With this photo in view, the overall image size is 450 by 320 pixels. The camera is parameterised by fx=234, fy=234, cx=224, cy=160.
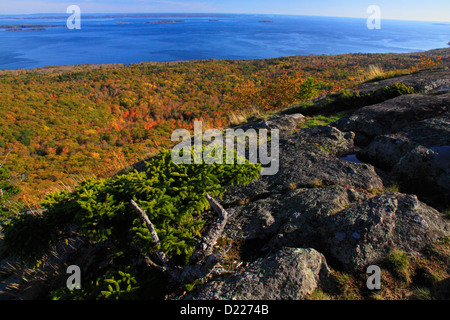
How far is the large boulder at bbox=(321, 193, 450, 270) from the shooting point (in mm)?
2809

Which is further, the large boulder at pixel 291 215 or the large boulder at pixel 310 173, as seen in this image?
the large boulder at pixel 310 173

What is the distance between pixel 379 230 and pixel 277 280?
1.48 meters

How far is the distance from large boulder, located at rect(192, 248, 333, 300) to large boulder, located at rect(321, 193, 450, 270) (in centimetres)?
38

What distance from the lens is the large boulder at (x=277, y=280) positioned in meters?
2.42

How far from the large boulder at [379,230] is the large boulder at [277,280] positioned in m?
0.38

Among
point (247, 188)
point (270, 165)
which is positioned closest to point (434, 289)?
point (247, 188)

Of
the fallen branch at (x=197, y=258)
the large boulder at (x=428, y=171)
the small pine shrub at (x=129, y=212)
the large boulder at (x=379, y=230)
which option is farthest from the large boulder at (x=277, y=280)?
the large boulder at (x=428, y=171)

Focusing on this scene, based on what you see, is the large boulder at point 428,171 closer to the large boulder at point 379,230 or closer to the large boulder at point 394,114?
the large boulder at point 379,230

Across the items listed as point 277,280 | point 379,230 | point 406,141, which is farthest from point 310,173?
point 277,280

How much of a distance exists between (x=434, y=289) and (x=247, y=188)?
2.91 metres

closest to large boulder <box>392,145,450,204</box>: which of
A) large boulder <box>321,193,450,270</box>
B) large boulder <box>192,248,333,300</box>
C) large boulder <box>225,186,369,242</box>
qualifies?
large boulder <box>321,193,450,270</box>

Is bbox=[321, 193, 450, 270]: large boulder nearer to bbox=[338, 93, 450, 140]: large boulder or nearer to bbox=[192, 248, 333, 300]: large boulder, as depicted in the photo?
bbox=[192, 248, 333, 300]: large boulder
